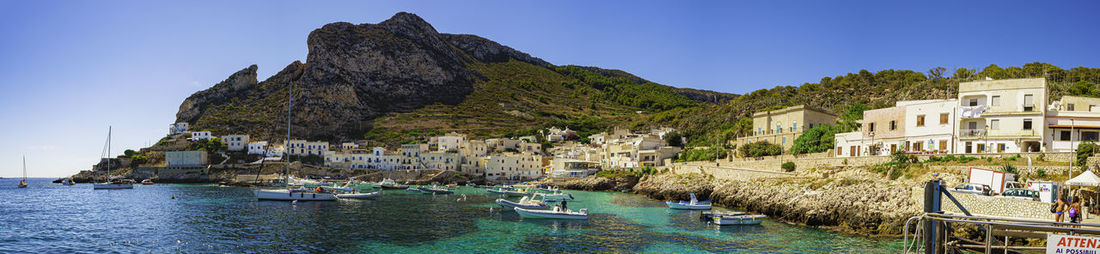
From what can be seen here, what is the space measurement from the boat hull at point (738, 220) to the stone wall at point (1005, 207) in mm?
9741

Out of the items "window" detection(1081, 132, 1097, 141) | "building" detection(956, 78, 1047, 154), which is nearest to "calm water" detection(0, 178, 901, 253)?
"building" detection(956, 78, 1047, 154)

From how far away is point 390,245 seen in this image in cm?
2714

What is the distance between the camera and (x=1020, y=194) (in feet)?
85.5

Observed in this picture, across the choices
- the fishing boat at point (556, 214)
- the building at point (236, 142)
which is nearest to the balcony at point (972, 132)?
the fishing boat at point (556, 214)

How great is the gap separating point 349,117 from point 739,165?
368 ft

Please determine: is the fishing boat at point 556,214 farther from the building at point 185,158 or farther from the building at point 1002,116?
the building at point 185,158

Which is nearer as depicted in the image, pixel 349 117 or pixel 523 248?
pixel 523 248

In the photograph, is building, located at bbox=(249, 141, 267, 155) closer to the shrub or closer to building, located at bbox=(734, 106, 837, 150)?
building, located at bbox=(734, 106, 837, 150)

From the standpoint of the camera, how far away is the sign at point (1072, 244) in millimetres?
11434

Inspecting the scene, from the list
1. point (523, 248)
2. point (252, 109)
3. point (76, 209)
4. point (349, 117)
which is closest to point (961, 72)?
point (523, 248)

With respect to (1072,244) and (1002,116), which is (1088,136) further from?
(1072,244)

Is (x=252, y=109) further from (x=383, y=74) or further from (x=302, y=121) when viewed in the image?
(x=383, y=74)

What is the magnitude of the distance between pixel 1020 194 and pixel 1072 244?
59.4 ft

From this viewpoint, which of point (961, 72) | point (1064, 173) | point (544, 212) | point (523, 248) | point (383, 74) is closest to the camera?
point (523, 248)
